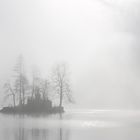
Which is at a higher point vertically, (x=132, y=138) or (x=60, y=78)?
(x=60, y=78)

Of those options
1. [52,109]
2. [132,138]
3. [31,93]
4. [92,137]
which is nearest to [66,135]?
[92,137]

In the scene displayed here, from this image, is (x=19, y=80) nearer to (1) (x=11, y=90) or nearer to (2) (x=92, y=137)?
(1) (x=11, y=90)

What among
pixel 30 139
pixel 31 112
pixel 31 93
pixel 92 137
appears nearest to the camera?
pixel 30 139

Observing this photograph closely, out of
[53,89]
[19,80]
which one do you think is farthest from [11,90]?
[53,89]

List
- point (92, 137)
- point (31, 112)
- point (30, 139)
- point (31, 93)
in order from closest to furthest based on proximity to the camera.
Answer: point (30, 139) → point (92, 137) → point (31, 112) → point (31, 93)

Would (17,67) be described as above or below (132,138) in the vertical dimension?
above

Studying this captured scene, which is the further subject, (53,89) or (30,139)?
(53,89)

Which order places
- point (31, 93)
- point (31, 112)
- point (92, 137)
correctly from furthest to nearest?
1. point (31, 93)
2. point (31, 112)
3. point (92, 137)

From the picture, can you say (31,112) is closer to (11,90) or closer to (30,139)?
(11,90)

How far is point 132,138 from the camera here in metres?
36.1

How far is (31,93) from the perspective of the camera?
297 ft

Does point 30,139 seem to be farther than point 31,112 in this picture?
No

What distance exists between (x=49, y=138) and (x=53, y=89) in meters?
56.4

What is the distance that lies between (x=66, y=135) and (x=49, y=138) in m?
3.50
